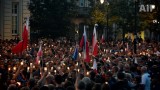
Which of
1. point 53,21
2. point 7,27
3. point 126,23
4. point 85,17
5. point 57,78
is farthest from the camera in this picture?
point 85,17

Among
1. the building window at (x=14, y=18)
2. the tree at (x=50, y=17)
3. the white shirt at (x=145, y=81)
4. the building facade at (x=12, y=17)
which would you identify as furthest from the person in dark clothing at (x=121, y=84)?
the building window at (x=14, y=18)

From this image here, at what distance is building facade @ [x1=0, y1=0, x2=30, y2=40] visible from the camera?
48125 mm

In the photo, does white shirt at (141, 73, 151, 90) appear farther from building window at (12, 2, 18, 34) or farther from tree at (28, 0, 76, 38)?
building window at (12, 2, 18, 34)

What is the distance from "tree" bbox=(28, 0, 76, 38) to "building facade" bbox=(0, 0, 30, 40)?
5.28 metres

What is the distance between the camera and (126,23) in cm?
5644

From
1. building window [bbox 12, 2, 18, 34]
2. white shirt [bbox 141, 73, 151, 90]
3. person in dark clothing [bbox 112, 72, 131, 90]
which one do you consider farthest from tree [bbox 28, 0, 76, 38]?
person in dark clothing [bbox 112, 72, 131, 90]

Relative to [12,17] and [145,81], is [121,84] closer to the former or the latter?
[145,81]

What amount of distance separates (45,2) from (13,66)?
24.3m

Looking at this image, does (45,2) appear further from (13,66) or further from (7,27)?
(13,66)

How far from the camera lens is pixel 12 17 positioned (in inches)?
1953

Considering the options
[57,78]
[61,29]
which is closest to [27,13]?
[61,29]

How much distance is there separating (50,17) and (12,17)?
821 centimetres

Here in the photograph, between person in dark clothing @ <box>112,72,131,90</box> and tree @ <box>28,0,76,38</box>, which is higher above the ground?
tree @ <box>28,0,76,38</box>

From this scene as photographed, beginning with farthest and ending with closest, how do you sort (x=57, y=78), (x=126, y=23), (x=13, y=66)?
(x=126, y=23) < (x=13, y=66) < (x=57, y=78)
